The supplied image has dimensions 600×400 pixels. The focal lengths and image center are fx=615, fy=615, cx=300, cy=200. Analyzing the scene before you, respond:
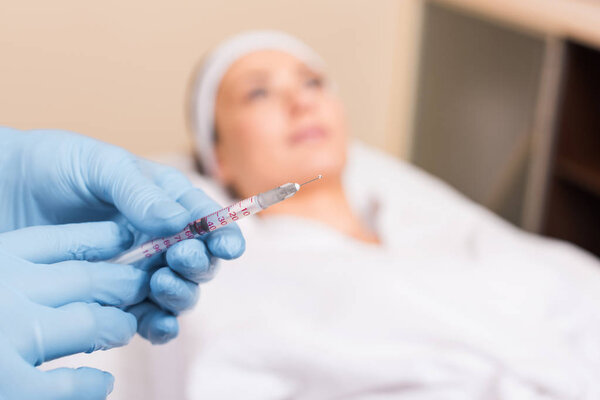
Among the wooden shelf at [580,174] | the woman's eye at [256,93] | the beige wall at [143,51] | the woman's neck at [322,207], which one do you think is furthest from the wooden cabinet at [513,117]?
the woman's eye at [256,93]

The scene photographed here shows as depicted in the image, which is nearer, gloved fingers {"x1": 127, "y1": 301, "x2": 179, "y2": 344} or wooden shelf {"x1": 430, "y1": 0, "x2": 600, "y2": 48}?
gloved fingers {"x1": 127, "y1": 301, "x2": 179, "y2": 344}

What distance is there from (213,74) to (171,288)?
0.82 m

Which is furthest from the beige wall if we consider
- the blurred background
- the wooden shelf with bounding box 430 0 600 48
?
the wooden shelf with bounding box 430 0 600 48

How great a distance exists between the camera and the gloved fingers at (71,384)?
23.6 inches

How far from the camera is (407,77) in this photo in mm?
2061

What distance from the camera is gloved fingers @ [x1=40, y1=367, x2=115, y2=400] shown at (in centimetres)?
60

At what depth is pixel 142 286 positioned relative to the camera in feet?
2.40

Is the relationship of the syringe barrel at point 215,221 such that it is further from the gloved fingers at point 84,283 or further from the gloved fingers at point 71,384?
the gloved fingers at point 71,384

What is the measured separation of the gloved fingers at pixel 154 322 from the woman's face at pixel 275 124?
578mm

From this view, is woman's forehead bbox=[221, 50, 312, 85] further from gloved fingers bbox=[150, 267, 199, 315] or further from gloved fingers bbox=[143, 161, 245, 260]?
gloved fingers bbox=[150, 267, 199, 315]

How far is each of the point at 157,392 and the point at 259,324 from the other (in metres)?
0.22

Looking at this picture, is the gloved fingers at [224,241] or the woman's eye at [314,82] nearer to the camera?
the gloved fingers at [224,241]

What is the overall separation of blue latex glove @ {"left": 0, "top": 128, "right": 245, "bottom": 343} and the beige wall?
0.74 metres

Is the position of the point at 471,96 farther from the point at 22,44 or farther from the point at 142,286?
the point at 142,286
